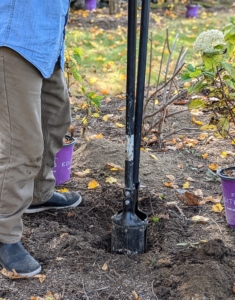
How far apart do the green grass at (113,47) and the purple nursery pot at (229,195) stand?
9.56ft

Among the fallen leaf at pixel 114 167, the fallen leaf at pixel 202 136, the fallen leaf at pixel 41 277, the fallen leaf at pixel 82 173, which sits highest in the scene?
the fallen leaf at pixel 202 136

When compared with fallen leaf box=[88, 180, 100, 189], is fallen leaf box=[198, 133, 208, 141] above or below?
above

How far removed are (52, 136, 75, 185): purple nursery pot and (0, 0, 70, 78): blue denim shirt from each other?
124 cm

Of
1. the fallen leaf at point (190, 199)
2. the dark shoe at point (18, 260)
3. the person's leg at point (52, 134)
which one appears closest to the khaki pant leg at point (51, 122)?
the person's leg at point (52, 134)

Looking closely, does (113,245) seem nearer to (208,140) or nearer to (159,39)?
(208,140)

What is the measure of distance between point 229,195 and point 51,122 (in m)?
1.09

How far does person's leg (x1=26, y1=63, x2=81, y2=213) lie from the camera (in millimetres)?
2801

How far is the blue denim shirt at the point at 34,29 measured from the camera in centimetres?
221

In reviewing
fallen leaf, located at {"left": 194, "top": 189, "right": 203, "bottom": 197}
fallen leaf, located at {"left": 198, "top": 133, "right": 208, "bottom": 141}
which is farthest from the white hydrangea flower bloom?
fallen leaf, located at {"left": 198, "top": 133, "right": 208, "bottom": 141}

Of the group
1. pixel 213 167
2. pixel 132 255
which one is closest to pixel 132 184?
pixel 132 255

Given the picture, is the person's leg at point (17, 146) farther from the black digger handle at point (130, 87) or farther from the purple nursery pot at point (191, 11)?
the purple nursery pot at point (191, 11)

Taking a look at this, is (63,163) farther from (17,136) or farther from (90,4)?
(90,4)

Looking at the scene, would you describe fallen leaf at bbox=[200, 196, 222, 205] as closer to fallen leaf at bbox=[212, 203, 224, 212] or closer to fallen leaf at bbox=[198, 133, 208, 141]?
fallen leaf at bbox=[212, 203, 224, 212]

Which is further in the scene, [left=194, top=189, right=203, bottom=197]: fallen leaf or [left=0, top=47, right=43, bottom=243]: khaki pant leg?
[left=194, top=189, right=203, bottom=197]: fallen leaf
